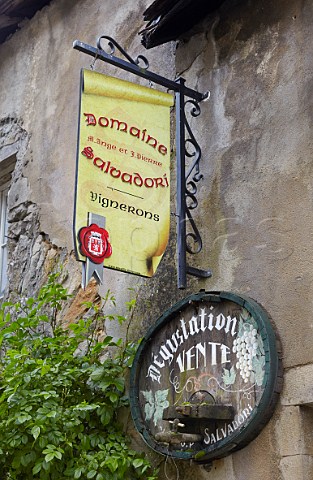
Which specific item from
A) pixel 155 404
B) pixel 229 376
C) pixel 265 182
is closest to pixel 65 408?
pixel 155 404

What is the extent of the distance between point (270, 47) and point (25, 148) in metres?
2.64

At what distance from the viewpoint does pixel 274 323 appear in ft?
14.1

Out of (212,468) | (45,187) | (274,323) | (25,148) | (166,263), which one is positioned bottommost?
(212,468)

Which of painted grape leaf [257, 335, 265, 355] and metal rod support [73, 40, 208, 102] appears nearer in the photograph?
painted grape leaf [257, 335, 265, 355]

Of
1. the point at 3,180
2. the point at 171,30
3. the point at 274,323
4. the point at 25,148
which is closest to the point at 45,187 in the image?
the point at 25,148

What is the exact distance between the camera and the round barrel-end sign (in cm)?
416

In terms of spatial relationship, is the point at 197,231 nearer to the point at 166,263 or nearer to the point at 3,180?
the point at 166,263

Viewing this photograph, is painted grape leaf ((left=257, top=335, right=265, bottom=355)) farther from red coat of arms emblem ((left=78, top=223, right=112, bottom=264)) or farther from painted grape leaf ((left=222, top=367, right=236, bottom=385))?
red coat of arms emblem ((left=78, top=223, right=112, bottom=264))

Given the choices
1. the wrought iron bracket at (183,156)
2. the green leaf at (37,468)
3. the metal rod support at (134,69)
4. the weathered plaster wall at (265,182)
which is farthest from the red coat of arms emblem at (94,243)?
the green leaf at (37,468)

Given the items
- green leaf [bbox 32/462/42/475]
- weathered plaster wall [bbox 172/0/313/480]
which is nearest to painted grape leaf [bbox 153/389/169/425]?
weathered plaster wall [bbox 172/0/313/480]

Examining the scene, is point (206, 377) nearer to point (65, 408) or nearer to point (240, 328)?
point (240, 328)

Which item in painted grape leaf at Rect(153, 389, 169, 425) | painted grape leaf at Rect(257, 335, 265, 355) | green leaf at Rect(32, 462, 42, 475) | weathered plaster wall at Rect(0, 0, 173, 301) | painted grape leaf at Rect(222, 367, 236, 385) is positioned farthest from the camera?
weathered plaster wall at Rect(0, 0, 173, 301)

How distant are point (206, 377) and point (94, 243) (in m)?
→ 0.91

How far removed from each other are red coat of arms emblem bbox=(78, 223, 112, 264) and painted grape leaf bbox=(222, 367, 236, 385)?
33.1 inches
